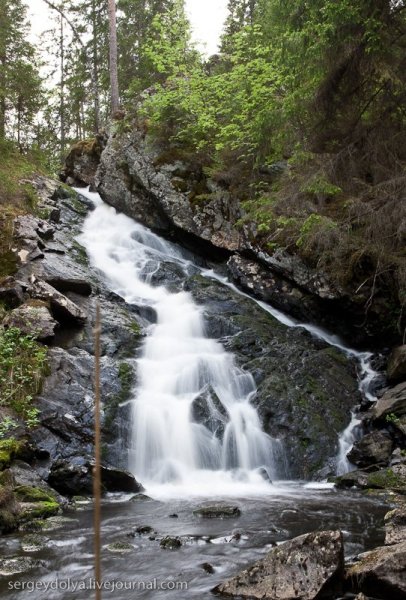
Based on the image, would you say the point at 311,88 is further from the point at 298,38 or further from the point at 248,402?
the point at 248,402

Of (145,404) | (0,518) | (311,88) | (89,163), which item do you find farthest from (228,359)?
(89,163)

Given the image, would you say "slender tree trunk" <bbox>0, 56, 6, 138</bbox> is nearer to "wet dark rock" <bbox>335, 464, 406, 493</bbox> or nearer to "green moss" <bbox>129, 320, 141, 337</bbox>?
"green moss" <bbox>129, 320, 141, 337</bbox>

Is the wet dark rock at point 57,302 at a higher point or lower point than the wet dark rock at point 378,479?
higher

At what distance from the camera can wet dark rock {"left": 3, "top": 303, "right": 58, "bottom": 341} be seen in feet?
33.9

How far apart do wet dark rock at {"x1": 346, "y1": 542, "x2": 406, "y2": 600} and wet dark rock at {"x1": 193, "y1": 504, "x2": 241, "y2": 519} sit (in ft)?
9.03

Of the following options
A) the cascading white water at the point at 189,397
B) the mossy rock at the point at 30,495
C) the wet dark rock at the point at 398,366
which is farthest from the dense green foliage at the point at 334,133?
the mossy rock at the point at 30,495

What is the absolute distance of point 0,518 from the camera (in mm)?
5969

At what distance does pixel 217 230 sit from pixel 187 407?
6.64 metres

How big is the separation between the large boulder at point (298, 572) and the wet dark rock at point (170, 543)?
136 centimetres

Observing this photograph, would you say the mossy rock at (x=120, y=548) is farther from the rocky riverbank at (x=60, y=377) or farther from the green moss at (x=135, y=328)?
the green moss at (x=135, y=328)

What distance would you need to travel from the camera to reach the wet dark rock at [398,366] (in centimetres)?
1100

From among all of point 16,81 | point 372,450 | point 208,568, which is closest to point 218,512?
point 208,568

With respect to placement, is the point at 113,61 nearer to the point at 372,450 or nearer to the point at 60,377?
the point at 60,377

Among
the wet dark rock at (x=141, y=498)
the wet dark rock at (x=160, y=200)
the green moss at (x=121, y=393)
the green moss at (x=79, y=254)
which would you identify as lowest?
the wet dark rock at (x=141, y=498)
